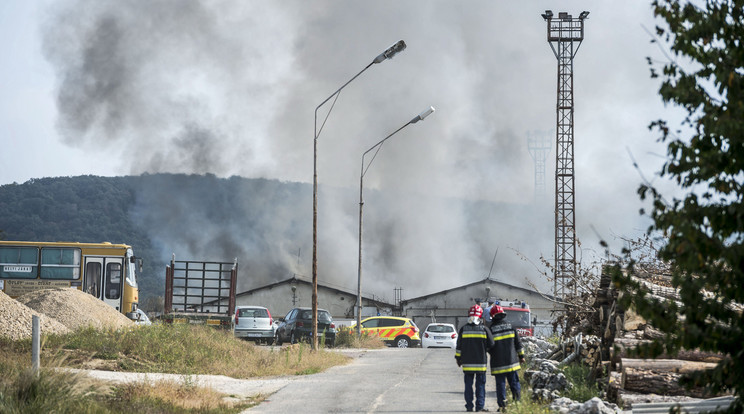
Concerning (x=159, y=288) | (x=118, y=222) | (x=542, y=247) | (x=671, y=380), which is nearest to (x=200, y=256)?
(x=159, y=288)

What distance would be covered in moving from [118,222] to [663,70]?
116 meters

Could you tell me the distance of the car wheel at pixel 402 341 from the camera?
36.3 metres

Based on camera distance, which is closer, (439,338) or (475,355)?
(475,355)

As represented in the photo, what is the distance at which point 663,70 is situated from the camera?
5.31 meters

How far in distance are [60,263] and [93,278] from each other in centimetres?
119

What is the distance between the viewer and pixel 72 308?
2025 cm

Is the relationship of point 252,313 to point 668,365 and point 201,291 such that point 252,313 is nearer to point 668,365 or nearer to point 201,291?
point 201,291

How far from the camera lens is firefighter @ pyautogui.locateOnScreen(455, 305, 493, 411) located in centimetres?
1159

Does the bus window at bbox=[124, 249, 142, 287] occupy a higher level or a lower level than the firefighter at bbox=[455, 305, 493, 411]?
higher

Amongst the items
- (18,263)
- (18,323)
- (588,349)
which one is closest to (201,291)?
(18,263)

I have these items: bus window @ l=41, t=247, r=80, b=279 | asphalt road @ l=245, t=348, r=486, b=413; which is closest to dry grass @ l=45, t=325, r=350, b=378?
asphalt road @ l=245, t=348, r=486, b=413

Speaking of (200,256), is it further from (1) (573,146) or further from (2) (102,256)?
(2) (102,256)

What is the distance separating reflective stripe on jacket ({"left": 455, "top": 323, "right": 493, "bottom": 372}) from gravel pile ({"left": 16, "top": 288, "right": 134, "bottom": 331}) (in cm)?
1011

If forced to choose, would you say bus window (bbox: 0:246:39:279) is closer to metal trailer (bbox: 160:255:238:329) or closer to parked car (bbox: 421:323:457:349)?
metal trailer (bbox: 160:255:238:329)
